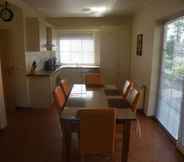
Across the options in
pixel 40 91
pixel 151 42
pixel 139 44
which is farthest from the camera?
pixel 139 44

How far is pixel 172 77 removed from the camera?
2818 millimetres

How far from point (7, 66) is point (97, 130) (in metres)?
3.04

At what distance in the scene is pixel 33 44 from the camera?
12.7ft

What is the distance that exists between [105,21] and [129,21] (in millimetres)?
723

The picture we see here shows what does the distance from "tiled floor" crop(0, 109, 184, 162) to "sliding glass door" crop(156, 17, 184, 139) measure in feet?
0.93

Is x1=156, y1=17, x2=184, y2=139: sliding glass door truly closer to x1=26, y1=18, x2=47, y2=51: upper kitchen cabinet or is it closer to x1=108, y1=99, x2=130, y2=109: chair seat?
x1=108, y1=99, x2=130, y2=109: chair seat

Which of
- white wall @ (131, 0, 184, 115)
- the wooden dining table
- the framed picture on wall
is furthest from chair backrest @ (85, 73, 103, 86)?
the framed picture on wall

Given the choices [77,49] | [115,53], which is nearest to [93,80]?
[115,53]

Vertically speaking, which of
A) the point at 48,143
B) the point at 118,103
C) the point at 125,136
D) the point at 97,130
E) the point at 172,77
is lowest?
the point at 48,143

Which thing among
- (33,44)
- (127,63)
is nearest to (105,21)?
(127,63)

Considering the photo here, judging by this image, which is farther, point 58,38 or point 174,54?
point 58,38

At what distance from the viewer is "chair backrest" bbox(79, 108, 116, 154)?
163 cm

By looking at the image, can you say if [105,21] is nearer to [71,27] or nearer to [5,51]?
[71,27]

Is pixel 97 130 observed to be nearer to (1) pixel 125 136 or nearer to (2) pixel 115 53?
(1) pixel 125 136
